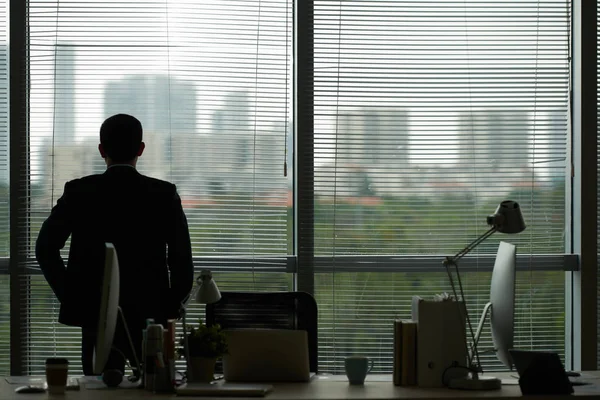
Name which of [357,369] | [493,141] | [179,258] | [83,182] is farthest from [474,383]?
[493,141]

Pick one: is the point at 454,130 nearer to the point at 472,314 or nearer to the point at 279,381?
the point at 472,314

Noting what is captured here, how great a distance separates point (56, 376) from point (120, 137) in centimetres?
110

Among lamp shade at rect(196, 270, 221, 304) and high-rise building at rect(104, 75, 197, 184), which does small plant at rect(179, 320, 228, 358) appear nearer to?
lamp shade at rect(196, 270, 221, 304)

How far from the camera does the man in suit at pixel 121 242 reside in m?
3.28

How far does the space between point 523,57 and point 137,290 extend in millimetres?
2540

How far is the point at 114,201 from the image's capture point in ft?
10.9

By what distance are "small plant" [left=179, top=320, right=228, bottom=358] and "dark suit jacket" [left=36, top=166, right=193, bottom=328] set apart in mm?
472

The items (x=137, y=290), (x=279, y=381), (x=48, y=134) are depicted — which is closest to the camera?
(x=279, y=381)

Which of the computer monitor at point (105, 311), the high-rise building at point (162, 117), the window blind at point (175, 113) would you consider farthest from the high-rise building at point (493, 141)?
the computer monitor at point (105, 311)

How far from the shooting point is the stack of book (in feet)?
9.62

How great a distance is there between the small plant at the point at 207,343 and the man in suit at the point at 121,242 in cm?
47

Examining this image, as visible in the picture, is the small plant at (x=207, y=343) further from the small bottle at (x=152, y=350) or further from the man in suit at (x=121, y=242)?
the man in suit at (x=121, y=242)

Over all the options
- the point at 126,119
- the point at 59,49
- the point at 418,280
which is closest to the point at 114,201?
the point at 126,119

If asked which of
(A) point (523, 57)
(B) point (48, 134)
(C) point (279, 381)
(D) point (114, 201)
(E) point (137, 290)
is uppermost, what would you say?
(A) point (523, 57)
